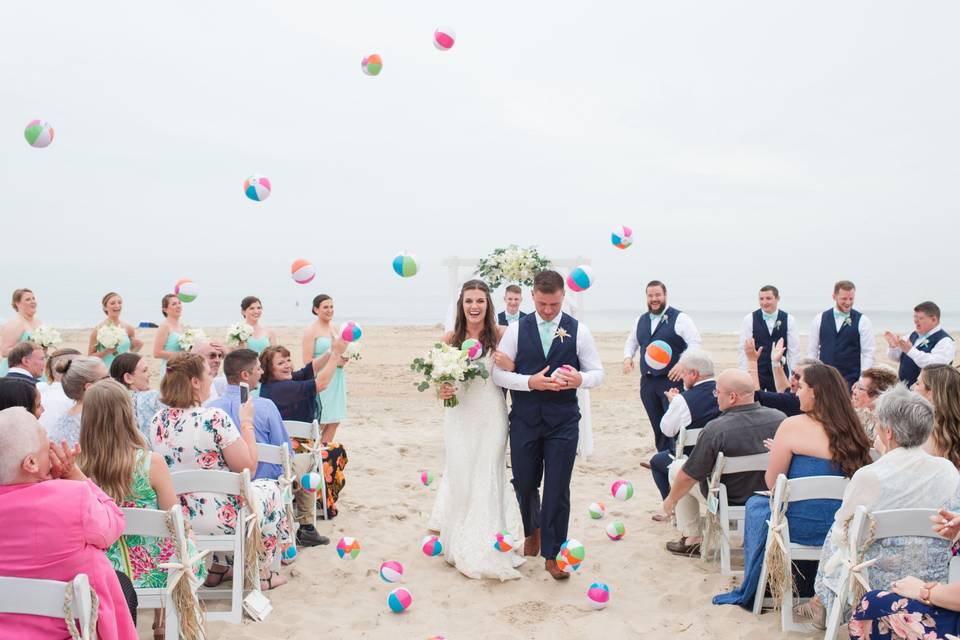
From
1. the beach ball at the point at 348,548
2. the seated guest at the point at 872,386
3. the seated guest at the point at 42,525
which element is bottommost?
the beach ball at the point at 348,548

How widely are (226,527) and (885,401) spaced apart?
3.75 meters

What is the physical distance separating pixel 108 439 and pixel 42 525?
0.97m

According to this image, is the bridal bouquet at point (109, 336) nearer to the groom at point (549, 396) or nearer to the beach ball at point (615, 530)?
the groom at point (549, 396)

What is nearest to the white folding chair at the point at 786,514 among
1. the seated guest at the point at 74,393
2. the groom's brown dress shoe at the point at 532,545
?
the groom's brown dress shoe at the point at 532,545

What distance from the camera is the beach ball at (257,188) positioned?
25.6 feet

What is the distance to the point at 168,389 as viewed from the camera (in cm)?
442

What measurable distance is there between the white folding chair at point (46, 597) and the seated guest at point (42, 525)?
3.3 inches

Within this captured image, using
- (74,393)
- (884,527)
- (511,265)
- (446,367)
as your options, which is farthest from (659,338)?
(74,393)

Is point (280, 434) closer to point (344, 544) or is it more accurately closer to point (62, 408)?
point (344, 544)

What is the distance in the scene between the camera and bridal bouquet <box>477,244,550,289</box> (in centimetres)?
706

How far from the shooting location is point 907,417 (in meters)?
3.50

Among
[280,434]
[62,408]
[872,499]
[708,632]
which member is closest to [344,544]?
[280,434]

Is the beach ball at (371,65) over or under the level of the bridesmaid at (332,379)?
over

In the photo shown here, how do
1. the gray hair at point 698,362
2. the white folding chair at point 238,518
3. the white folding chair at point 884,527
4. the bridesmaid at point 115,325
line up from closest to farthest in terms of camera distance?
the white folding chair at point 884,527 < the white folding chair at point 238,518 < the gray hair at point 698,362 < the bridesmaid at point 115,325
